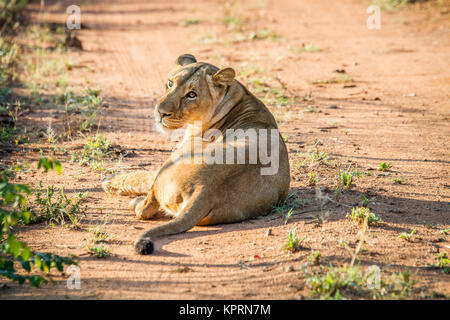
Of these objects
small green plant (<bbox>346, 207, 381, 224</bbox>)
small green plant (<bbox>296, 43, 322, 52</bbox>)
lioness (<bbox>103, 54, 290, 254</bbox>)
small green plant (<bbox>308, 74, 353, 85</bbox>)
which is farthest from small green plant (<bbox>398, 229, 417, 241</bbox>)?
small green plant (<bbox>296, 43, 322, 52</bbox>)

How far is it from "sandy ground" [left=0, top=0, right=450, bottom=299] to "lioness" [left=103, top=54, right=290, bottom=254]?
6.0 inches

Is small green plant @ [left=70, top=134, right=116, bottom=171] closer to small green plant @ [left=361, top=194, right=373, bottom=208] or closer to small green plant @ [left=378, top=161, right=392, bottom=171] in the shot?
small green plant @ [left=361, top=194, right=373, bottom=208]

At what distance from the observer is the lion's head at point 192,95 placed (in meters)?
5.12

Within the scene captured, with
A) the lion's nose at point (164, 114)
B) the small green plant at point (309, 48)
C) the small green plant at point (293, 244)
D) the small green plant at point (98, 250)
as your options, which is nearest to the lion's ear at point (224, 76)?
the lion's nose at point (164, 114)

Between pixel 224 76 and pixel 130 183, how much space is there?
1.49 metres

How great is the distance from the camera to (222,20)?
1409 cm

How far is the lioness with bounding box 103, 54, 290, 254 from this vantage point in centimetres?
457

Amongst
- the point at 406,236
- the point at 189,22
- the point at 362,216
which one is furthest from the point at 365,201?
the point at 189,22

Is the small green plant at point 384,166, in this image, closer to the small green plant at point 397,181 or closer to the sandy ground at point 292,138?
the sandy ground at point 292,138

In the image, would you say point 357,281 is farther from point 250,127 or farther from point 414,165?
point 414,165

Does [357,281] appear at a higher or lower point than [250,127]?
lower

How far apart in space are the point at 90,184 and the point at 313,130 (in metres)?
3.21

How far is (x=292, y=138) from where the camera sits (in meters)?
7.20
